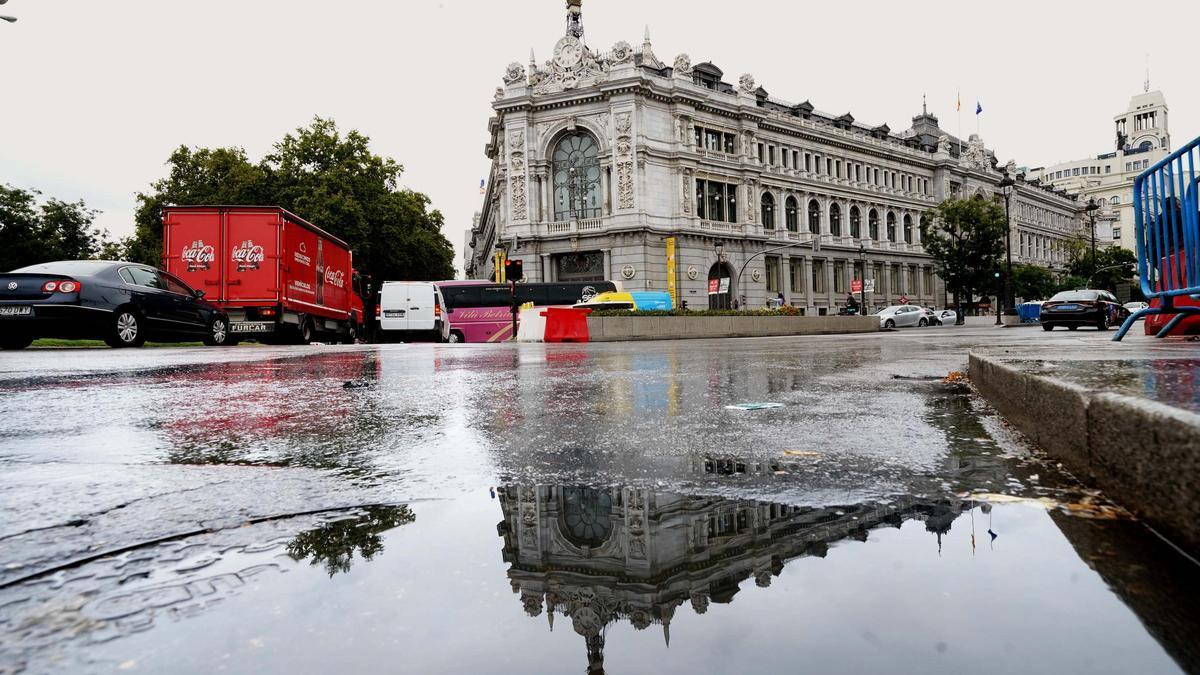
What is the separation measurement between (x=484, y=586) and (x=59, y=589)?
835mm

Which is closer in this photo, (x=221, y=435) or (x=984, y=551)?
(x=984, y=551)

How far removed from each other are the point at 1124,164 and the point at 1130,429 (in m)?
166

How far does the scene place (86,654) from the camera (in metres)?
1.18

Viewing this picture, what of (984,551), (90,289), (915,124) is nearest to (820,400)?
(984,551)

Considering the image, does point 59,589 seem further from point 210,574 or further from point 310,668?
point 310,668

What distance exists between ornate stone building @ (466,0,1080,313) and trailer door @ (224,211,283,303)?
30.5 metres

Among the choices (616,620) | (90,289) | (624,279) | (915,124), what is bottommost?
(616,620)

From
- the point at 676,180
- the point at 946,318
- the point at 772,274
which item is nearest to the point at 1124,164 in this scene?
the point at 946,318

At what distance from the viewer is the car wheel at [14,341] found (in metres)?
11.8

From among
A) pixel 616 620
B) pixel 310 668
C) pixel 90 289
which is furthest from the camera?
pixel 90 289

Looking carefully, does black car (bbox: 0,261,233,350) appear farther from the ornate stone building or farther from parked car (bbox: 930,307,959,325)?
parked car (bbox: 930,307,959,325)

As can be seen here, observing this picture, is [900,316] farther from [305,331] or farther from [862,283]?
[305,331]

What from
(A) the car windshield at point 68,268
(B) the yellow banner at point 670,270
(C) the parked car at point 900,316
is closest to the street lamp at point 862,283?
(C) the parked car at point 900,316

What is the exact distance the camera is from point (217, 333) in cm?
1508
